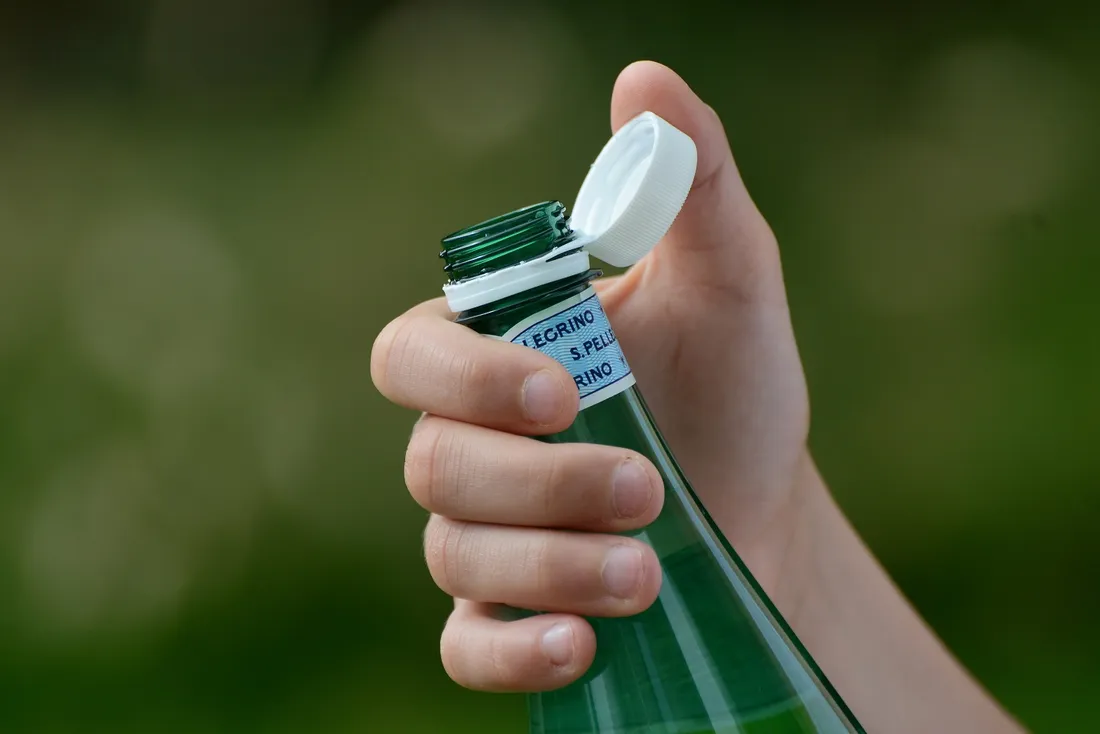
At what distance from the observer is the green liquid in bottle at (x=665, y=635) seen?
15.4 inches

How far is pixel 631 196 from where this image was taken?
15.6 inches

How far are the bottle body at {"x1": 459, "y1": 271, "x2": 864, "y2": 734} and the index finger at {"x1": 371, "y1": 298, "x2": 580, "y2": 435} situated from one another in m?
0.01

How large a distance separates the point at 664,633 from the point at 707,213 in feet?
0.94

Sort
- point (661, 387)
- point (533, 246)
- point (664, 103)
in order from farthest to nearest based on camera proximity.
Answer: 1. point (661, 387)
2. point (664, 103)
3. point (533, 246)

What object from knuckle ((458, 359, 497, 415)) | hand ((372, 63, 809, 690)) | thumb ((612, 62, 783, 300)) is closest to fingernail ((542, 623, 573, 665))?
hand ((372, 63, 809, 690))

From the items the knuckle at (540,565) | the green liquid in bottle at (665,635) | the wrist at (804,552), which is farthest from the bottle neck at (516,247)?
the wrist at (804,552)

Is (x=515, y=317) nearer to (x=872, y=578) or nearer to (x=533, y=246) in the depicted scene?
(x=533, y=246)

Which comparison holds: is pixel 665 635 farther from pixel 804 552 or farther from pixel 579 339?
pixel 804 552

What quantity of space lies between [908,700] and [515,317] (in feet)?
1.49

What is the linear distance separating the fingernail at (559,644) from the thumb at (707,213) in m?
0.29

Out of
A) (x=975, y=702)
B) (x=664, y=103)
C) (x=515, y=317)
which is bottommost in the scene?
(x=975, y=702)

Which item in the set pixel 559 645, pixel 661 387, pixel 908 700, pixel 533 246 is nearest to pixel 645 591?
pixel 559 645

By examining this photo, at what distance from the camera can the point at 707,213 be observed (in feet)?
1.96

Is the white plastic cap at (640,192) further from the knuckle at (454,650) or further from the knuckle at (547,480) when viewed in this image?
the knuckle at (454,650)
